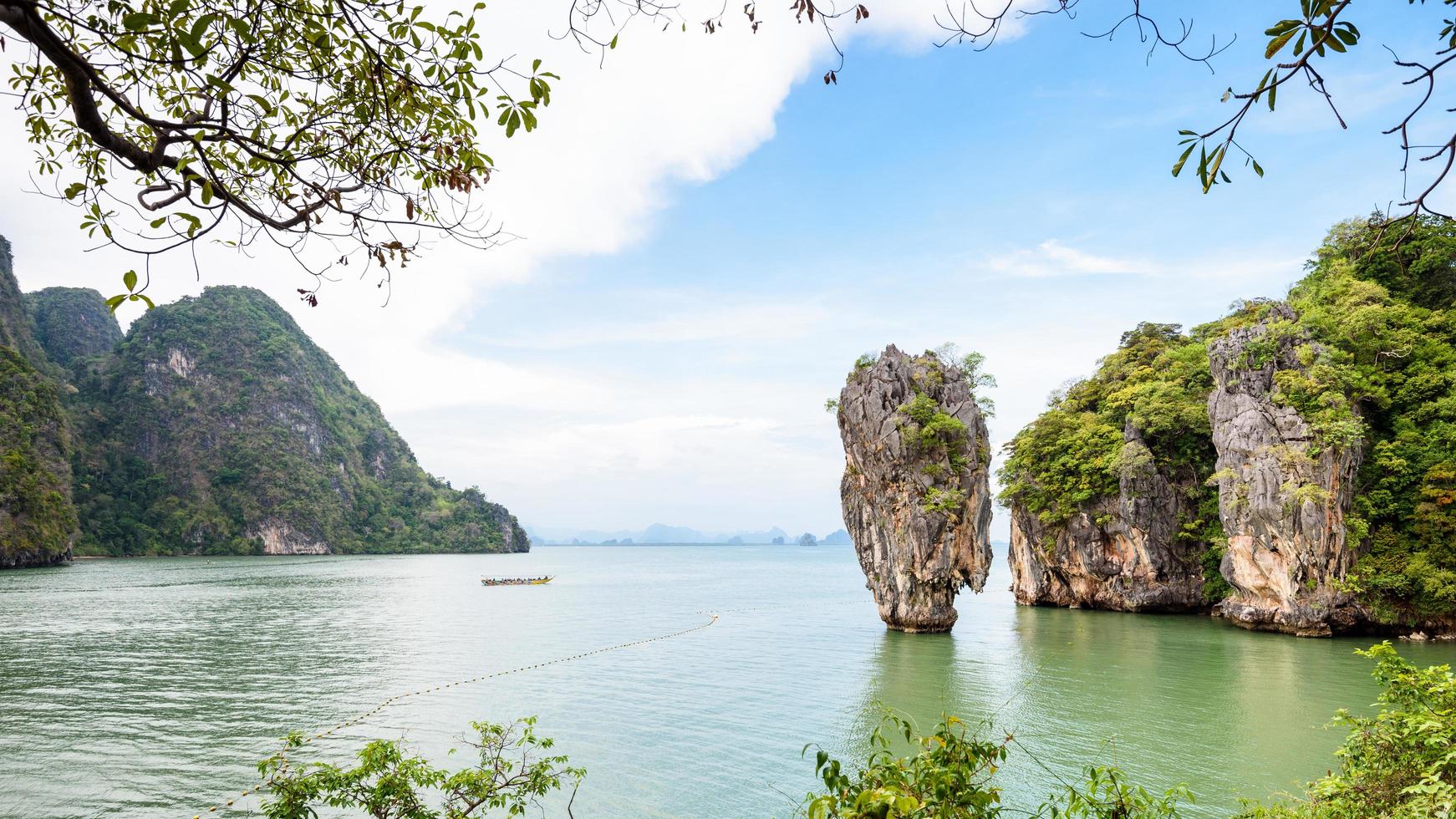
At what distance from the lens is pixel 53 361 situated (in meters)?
115

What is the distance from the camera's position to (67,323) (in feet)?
409

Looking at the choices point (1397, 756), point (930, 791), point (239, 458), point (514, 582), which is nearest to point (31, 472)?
point (514, 582)

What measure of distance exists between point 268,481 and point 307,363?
3653 cm

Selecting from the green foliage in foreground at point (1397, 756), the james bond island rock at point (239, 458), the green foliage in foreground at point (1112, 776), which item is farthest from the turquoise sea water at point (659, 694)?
the james bond island rock at point (239, 458)

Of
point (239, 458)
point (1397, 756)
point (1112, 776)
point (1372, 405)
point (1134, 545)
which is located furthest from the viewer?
point (239, 458)

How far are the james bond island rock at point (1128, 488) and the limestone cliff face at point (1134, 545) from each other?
0.14 feet

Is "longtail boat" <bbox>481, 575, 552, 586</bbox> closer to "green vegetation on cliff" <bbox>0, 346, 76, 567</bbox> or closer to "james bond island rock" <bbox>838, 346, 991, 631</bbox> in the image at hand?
"green vegetation on cliff" <bbox>0, 346, 76, 567</bbox>

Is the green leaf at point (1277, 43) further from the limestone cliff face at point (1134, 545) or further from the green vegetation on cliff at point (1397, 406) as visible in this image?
the limestone cliff face at point (1134, 545)

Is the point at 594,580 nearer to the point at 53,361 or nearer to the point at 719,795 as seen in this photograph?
the point at 719,795

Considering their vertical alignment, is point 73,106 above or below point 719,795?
above

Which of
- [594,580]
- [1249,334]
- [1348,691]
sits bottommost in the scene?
[594,580]

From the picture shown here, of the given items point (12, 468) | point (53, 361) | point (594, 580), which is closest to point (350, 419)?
point (53, 361)

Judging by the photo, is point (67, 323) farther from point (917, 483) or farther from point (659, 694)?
point (917, 483)

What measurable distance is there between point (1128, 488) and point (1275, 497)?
24.9 ft
